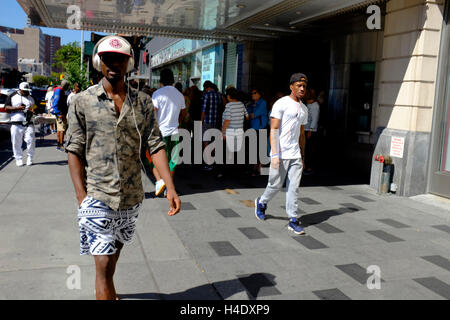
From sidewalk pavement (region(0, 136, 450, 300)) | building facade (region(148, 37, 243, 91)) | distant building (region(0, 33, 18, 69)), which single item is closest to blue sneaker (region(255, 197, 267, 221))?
sidewalk pavement (region(0, 136, 450, 300))

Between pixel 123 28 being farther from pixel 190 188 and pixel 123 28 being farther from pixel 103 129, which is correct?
pixel 103 129

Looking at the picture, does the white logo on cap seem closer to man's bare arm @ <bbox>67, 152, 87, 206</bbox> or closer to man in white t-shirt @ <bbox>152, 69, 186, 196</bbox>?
man's bare arm @ <bbox>67, 152, 87, 206</bbox>

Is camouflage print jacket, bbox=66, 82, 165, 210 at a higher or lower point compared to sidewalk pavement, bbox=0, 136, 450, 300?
higher

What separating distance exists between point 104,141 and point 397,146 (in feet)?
22.5

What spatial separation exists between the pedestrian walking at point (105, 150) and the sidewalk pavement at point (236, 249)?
101 cm

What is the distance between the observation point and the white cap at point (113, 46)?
2713mm

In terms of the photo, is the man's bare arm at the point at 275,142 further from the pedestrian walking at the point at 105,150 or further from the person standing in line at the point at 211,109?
the person standing in line at the point at 211,109

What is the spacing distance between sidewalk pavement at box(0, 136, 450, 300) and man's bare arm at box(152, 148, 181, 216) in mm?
1122

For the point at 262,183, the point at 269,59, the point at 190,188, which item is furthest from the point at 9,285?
the point at 269,59

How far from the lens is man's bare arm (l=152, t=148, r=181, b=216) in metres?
2.94

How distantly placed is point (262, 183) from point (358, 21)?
17.9 ft

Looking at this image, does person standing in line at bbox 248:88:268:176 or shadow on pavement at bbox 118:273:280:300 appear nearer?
shadow on pavement at bbox 118:273:280:300

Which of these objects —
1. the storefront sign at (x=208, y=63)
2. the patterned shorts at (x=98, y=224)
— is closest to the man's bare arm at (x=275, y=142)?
the patterned shorts at (x=98, y=224)
